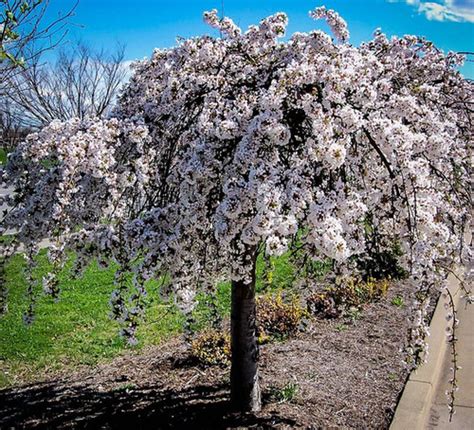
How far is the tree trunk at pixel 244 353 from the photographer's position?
4.02 meters

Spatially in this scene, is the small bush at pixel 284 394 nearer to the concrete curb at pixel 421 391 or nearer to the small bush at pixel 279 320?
the concrete curb at pixel 421 391

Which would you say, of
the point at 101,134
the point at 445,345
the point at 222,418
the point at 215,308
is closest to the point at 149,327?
the point at 215,308

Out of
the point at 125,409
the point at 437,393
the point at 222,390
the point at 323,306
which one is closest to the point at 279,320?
the point at 323,306

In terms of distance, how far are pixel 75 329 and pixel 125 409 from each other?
2.46 metres

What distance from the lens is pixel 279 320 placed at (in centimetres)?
590

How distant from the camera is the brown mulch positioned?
13.4 feet

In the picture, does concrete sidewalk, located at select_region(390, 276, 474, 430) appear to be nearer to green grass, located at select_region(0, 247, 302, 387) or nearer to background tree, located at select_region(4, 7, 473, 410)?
background tree, located at select_region(4, 7, 473, 410)

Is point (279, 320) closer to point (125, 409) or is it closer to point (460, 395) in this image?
point (460, 395)

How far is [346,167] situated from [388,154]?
37 centimetres

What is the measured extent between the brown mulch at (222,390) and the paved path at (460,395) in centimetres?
33

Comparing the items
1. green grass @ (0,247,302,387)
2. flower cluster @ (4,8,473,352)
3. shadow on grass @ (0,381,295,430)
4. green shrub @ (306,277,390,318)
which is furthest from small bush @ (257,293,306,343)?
flower cluster @ (4,8,473,352)

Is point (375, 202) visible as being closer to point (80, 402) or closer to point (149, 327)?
point (80, 402)

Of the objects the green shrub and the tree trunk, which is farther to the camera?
the green shrub

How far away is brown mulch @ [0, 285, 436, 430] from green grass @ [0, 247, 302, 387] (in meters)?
0.38
